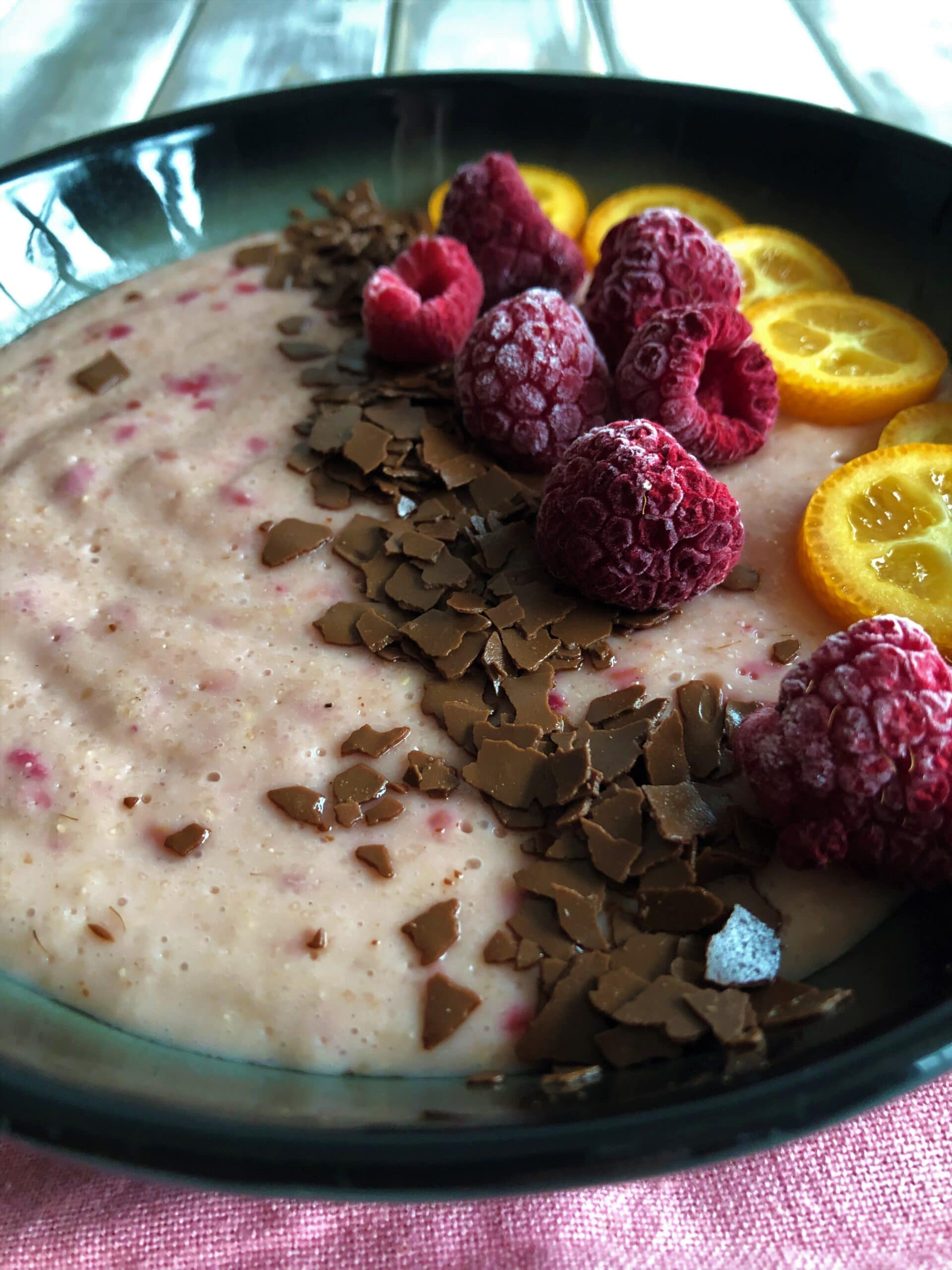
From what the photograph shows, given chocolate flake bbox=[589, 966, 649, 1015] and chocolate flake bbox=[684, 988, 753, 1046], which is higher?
chocolate flake bbox=[589, 966, 649, 1015]

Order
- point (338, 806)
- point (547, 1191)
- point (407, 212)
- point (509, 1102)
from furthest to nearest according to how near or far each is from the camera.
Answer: point (407, 212)
point (338, 806)
point (509, 1102)
point (547, 1191)

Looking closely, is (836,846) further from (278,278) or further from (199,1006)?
(278,278)

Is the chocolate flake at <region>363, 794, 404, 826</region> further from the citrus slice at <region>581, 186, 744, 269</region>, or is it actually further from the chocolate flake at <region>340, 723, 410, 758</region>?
the citrus slice at <region>581, 186, 744, 269</region>

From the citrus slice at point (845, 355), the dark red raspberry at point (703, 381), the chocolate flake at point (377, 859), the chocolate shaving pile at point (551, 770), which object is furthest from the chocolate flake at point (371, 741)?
the citrus slice at point (845, 355)

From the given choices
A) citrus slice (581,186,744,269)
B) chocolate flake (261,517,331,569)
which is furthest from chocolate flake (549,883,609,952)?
citrus slice (581,186,744,269)

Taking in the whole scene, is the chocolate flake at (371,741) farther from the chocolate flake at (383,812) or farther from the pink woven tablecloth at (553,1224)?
the pink woven tablecloth at (553,1224)

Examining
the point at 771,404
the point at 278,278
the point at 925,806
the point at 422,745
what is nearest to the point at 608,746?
the point at 422,745
